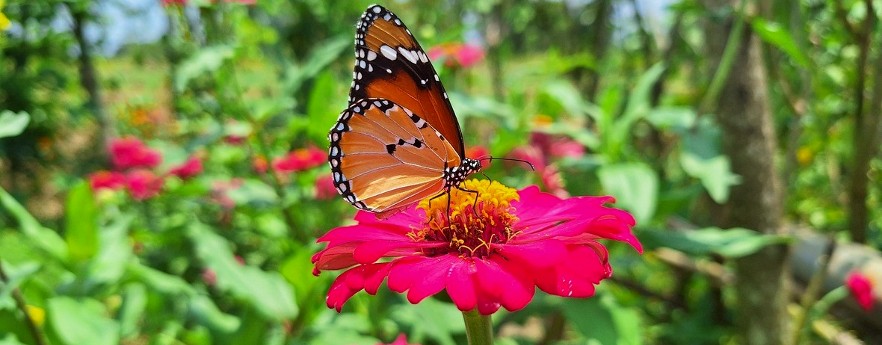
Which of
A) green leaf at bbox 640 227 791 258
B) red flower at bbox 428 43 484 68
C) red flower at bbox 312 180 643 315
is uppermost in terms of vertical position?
red flower at bbox 428 43 484 68

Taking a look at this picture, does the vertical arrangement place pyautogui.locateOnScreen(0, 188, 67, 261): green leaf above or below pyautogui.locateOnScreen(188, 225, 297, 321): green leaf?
above

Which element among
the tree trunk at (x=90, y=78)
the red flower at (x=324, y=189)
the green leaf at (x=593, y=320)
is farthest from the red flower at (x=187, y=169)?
the green leaf at (x=593, y=320)

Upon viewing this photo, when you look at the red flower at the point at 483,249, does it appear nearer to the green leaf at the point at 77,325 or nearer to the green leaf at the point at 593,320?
the green leaf at the point at 593,320

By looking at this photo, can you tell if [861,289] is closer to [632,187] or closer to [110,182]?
[632,187]

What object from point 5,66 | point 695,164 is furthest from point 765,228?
point 5,66

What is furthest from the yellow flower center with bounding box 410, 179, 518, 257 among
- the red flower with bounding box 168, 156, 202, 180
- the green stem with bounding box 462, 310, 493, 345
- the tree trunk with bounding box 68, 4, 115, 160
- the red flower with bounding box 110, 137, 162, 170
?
the tree trunk with bounding box 68, 4, 115, 160

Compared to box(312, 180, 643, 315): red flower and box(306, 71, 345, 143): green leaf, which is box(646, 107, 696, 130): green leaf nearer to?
box(306, 71, 345, 143): green leaf

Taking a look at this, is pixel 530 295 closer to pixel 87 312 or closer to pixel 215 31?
pixel 87 312

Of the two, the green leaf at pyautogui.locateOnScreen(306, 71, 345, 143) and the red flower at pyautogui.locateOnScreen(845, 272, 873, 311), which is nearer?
the red flower at pyautogui.locateOnScreen(845, 272, 873, 311)

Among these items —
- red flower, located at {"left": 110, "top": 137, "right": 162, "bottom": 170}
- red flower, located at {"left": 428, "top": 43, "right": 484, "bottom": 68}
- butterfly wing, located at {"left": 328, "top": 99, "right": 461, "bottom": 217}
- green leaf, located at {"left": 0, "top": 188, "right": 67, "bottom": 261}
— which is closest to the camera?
butterfly wing, located at {"left": 328, "top": 99, "right": 461, "bottom": 217}
